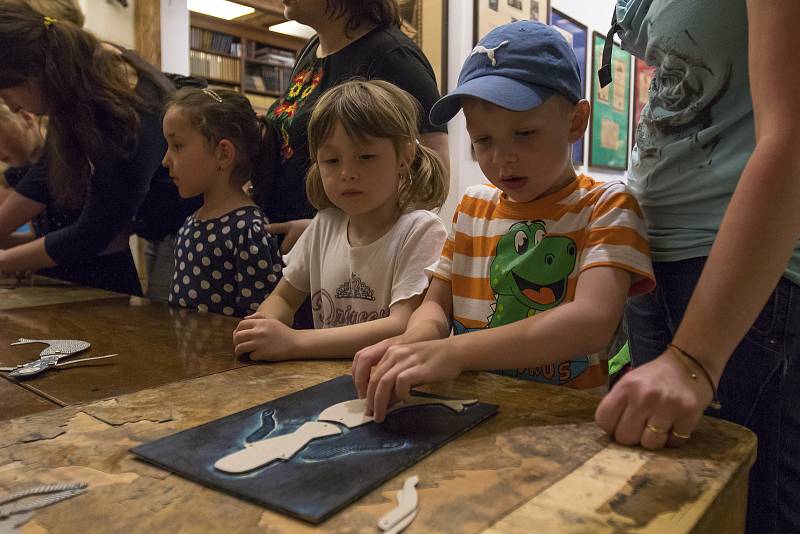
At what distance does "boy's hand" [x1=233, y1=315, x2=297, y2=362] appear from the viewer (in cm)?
95

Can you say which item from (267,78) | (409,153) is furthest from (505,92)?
(267,78)

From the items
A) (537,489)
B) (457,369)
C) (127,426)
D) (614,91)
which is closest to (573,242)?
(457,369)

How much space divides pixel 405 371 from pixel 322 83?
95 centimetres

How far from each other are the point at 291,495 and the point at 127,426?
0.27m

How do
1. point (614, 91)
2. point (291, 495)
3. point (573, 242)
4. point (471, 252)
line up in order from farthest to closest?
point (614, 91) < point (471, 252) < point (573, 242) < point (291, 495)

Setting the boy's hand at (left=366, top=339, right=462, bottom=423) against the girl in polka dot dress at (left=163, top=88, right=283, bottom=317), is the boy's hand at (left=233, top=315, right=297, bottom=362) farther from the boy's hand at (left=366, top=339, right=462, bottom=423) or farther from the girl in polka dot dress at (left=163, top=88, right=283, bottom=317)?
the girl in polka dot dress at (left=163, top=88, right=283, bottom=317)

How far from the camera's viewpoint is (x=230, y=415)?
26.9 inches

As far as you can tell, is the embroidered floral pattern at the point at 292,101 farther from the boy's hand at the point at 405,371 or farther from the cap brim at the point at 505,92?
the boy's hand at the point at 405,371

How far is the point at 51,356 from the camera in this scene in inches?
38.7

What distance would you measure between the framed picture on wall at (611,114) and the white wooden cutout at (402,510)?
374cm

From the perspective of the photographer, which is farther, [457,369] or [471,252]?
[471,252]

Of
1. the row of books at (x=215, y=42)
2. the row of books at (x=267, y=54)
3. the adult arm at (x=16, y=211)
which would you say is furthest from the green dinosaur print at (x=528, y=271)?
the row of books at (x=267, y=54)

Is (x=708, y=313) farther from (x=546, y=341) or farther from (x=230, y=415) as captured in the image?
(x=230, y=415)

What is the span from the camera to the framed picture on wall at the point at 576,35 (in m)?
3.52
